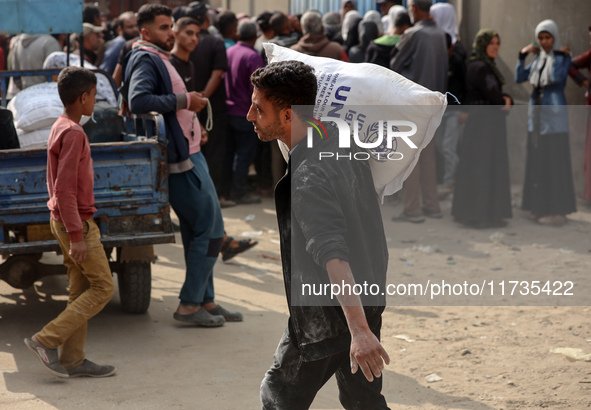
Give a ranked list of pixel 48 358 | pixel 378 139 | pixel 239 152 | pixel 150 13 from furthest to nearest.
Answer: pixel 239 152 < pixel 150 13 < pixel 48 358 < pixel 378 139

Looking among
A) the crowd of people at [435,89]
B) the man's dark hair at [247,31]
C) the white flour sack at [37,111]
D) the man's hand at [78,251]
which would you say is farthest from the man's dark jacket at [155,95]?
the man's dark hair at [247,31]

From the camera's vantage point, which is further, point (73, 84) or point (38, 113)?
point (38, 113)

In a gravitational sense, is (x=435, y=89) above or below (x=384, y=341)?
above

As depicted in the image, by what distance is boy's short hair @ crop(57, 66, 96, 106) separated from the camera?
4.04 meters

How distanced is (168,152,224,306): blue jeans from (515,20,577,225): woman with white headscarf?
15.2 feet

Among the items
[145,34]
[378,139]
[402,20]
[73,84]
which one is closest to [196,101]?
[145,34]

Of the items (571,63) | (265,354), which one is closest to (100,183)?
(265,354)

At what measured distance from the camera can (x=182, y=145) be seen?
16.1 feet

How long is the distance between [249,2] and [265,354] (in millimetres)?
13069

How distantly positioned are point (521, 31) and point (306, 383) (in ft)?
25.9

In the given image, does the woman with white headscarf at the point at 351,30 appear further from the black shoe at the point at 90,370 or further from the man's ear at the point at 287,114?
the man's ear at the point at 287,114

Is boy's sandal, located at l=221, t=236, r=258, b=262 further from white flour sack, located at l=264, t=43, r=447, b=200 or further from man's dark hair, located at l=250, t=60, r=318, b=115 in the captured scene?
man's dark hair, located at l=250, t=60, r=318, b=115

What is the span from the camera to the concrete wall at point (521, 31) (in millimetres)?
9156

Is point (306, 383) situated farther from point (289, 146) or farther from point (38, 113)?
point (38, 113)
